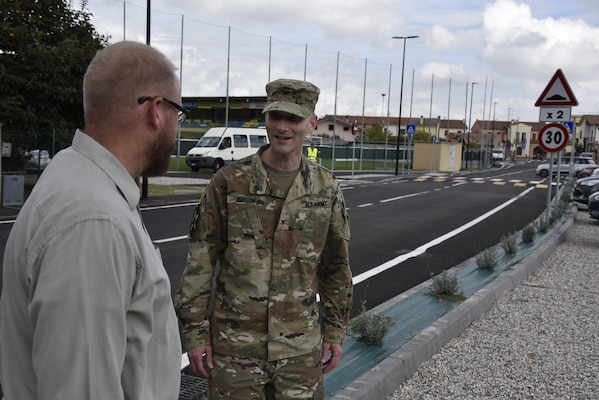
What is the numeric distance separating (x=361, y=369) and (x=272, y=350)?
2.13 m

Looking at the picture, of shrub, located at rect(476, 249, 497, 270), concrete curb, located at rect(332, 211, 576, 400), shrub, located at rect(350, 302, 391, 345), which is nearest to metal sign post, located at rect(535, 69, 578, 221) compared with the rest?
shrub, located at rect(476, 249, 497, 270)

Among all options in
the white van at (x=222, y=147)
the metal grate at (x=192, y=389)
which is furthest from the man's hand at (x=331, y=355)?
the white van at (x=222, y=147)

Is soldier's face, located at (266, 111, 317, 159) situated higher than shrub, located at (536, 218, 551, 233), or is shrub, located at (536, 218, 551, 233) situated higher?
soldier's face, located at (266, 111, 317, 159)

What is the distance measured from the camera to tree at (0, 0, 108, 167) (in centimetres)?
1623

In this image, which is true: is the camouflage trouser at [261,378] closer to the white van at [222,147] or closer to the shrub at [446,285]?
the shrub at [446,285]

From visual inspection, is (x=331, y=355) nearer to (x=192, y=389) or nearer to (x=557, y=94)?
(x=192, y=389)

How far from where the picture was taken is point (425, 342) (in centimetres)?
516

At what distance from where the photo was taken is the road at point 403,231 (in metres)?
8.95

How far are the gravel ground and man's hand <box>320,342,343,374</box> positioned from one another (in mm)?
1422

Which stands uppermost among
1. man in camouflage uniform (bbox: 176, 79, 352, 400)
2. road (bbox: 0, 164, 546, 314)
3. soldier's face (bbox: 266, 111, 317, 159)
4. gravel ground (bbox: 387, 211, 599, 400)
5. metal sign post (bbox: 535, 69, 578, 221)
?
metal sign post (bbox: 535, 69, 578, 221)

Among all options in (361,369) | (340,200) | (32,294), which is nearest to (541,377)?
(361,369)

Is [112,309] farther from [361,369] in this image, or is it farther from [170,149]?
[361,369]

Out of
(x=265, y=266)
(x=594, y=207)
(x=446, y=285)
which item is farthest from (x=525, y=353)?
(x=594, y=207)

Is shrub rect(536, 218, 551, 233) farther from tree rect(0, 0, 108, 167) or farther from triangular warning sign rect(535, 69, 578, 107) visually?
tree rect(0, 0, 108, 167)
